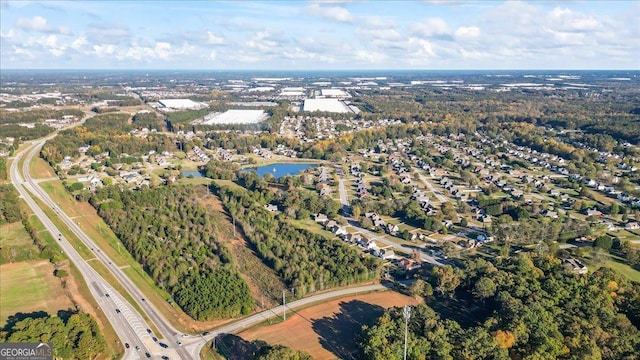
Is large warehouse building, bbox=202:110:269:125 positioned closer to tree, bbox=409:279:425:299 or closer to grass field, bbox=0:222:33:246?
grass field, bbox=0:222:33:246

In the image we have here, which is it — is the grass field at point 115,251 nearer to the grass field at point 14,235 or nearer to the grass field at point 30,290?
the grass field at point 14,235

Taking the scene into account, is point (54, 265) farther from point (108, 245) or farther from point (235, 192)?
point (235, 192)

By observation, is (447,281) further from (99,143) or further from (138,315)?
(99,143)

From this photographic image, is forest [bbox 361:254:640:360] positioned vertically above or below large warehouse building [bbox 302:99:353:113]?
below

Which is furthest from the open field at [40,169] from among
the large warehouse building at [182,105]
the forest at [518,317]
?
the large warehouse building at [182,105]

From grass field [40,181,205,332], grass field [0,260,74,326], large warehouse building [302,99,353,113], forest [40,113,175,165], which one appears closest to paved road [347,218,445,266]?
grass field [40,181,205,332]

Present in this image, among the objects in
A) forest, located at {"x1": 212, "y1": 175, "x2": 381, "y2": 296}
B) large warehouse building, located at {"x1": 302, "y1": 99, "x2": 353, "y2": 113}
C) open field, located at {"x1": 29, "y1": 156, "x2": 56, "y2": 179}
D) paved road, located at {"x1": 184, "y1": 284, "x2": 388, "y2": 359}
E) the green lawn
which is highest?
large warehouse building, located at {"x1": 302, "y1": 99, "x2": 353, "y2": 113}

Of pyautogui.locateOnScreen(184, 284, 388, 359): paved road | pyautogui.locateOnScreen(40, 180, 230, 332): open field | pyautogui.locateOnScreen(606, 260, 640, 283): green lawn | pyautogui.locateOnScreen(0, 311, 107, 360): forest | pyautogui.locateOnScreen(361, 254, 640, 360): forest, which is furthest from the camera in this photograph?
pyautogui.locateOnScreen(606, 260, 640, 283): green lawn
